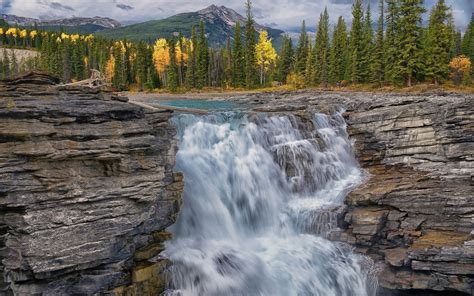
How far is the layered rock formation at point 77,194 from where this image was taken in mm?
13086

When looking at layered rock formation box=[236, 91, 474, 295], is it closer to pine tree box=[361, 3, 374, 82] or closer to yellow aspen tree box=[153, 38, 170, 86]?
pine tree box=[361, 3, 374, 82]

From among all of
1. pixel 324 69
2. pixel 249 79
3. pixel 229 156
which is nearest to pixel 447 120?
pixel 229 156

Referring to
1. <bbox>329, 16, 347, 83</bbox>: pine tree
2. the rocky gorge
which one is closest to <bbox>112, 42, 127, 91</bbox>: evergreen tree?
<bbox>329, 16, 347, 83</bbox>: pine tree

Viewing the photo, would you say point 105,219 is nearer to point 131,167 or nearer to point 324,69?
point 131,167

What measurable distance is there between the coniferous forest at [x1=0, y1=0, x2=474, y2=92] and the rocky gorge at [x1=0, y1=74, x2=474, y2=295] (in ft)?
116

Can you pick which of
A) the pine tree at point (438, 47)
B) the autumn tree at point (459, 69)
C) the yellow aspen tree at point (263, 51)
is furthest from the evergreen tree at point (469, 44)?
the yellow aspen tree at point (263, 51)

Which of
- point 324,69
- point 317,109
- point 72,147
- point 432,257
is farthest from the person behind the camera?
point 324,69

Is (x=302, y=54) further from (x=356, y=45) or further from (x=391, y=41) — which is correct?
(x=391, y=41)

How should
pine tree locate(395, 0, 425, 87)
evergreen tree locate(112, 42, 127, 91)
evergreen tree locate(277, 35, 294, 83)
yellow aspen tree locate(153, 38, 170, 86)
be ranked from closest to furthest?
pine tree locate(395, 0, 425, 87) < evergreen tree locate(277, 35, 294, 83) < yellow aspen tree locate(153, 38, 170, 86) < evergreen tree locate(112, 42, 127, 91)

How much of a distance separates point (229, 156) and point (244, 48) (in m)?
72.3

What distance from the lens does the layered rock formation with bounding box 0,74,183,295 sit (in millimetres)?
13086

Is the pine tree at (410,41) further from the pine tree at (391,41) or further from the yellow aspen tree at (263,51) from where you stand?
the yellow aspen tree at (263,51)

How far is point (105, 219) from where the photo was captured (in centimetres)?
→ 1438

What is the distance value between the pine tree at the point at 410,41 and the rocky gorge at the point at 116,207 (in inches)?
1526
